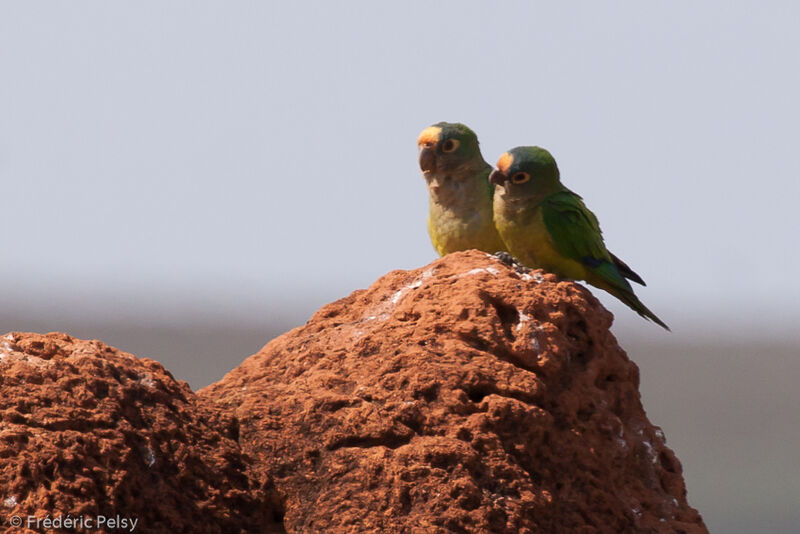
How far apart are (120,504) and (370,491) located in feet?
3.62

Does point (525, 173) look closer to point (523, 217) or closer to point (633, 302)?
point (523, 217)

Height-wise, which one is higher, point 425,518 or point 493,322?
point 493,322

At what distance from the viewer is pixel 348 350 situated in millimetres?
6324

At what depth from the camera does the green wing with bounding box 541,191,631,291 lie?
25.1ft

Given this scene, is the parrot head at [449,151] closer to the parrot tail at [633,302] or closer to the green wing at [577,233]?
the green wing at [577,233]

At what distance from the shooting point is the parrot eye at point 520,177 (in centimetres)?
774

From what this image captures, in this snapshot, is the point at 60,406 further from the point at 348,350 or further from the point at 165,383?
the point at 348,350

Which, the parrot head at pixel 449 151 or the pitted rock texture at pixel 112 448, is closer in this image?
the pitted rock texture at pixel 112 448

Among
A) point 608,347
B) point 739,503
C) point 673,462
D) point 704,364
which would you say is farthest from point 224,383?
point 704,364

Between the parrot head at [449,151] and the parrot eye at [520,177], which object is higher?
the parrot head at [449,151]

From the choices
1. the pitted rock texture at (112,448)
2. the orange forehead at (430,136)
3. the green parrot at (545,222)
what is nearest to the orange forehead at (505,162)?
the green parrot at (545,222)

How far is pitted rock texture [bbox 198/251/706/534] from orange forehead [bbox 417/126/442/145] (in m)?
1.93

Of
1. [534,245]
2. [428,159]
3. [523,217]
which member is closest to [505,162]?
[523,217]

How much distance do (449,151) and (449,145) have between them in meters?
0.04
